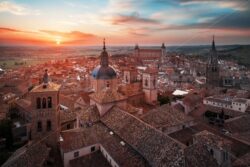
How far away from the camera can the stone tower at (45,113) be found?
18.0 metres

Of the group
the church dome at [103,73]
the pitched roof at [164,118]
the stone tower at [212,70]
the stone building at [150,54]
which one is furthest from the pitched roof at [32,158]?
the stone building at [150,54]

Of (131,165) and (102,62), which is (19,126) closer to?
(102,62)

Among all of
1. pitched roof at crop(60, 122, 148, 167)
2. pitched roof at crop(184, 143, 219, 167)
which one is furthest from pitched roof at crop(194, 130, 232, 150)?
pitched roof at crop(60, 122, 148, 167)

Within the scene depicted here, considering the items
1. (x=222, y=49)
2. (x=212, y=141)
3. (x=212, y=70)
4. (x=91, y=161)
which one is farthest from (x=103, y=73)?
(x=212, y=70)

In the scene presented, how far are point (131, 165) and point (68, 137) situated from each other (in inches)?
233

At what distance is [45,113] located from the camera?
1847 centimetres

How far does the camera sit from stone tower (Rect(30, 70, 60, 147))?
18.0 metres

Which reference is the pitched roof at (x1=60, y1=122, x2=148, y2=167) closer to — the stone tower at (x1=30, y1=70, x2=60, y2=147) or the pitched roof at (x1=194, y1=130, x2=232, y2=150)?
the stone tower at (x1=30, y1=70, x2=60, y2=147)

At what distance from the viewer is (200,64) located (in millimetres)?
98250

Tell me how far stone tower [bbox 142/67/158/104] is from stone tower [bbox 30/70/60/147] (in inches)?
591

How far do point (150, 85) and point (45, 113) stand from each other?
16.0 metres

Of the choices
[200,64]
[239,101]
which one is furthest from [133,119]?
[200,64]

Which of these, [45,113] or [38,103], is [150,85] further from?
[38,103]

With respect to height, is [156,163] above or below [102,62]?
below
